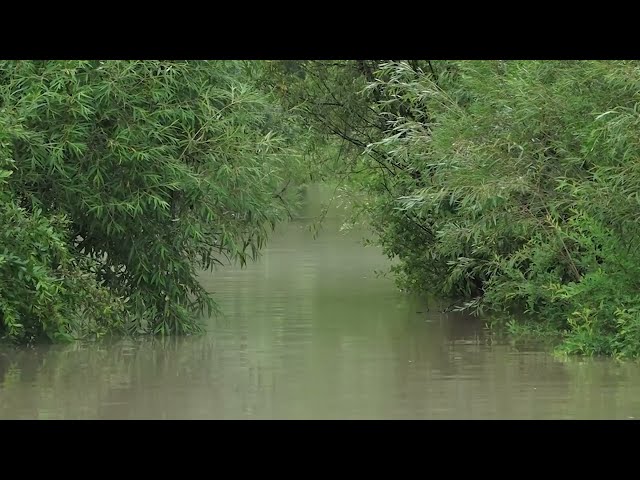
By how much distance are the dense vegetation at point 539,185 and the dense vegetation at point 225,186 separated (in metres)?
0.03

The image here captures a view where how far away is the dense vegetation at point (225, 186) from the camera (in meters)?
13.1

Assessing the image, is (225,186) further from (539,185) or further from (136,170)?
(539,185)

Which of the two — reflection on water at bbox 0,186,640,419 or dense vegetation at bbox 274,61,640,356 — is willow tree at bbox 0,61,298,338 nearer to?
reflection on water at bbox 0,186,640,419

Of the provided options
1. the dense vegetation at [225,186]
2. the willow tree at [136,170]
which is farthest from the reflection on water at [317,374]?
the willow tree at [136,170]

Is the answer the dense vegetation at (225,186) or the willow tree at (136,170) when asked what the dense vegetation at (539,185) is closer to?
the dense vegetation at (225,186)

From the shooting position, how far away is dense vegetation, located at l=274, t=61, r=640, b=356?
515 inches

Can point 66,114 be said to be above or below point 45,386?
above

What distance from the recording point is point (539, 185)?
14.4 m

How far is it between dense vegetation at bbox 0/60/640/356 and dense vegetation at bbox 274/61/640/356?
25 mm

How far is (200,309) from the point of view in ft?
51.0
